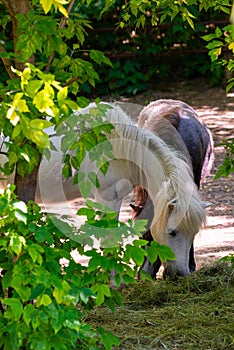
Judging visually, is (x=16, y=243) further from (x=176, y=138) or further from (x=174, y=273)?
(x=176, y=138)

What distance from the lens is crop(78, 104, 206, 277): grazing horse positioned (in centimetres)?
433

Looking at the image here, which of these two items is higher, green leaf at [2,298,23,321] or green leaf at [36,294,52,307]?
green leaf at [36,294,52,307]

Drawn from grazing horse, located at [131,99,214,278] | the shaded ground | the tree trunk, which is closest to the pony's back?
grazing horse, located at [131,99,214,278]

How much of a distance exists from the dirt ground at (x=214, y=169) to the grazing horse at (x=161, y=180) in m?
0.33

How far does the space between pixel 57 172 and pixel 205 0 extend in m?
2.14

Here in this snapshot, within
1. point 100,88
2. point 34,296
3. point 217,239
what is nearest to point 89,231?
point 34,296

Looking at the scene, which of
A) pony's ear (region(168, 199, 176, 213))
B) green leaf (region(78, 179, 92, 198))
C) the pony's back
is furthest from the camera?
the pony's back

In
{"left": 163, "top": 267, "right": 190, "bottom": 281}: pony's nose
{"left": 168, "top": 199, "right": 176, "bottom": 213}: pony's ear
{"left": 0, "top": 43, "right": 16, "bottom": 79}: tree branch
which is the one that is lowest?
{"left": 163, "top": 267, "right": 190, "bottom": 281}: pony's nose

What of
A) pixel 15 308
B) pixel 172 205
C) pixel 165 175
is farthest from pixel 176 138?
pixel 15 308

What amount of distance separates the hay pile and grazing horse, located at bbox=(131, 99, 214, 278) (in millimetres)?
405

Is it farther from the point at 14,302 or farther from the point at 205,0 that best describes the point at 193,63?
the point at 14,302

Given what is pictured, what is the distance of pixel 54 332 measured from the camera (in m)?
2.27

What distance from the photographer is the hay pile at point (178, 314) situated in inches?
136

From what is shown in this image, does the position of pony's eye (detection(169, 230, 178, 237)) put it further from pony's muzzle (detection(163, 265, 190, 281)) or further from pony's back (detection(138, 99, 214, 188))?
pony's back (detection(138, 99, 214, 188))
